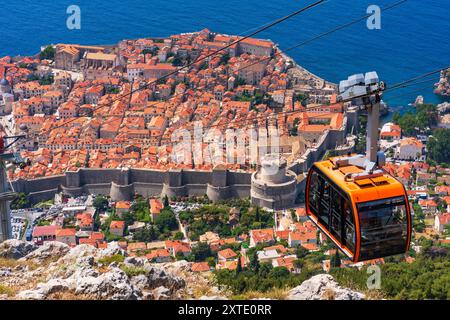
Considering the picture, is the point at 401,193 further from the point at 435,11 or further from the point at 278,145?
the point at 435,11

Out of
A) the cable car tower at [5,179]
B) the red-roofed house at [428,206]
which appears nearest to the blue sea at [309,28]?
the red-roofed house at [428,206]

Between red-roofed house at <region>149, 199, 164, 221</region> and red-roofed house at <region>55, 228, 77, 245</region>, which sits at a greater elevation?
red-roofed house at <region>149, 199, 164, 221</region>

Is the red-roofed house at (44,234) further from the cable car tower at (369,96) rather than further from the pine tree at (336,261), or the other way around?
the cable car tower at (369,96)

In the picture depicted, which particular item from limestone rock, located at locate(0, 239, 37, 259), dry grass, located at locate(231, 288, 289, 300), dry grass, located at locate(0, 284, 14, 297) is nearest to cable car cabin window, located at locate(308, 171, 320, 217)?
dry grass, located at locate(231, 288, 289, 300)

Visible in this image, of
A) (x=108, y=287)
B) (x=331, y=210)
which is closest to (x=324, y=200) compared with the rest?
(x=331, y=210)

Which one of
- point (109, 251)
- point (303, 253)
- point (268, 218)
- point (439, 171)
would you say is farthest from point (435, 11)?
point (109, 251)

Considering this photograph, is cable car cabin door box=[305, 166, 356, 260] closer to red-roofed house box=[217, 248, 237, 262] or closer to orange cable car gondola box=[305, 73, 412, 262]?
orange cable car gondola box=[305, 73, 412, 262]
